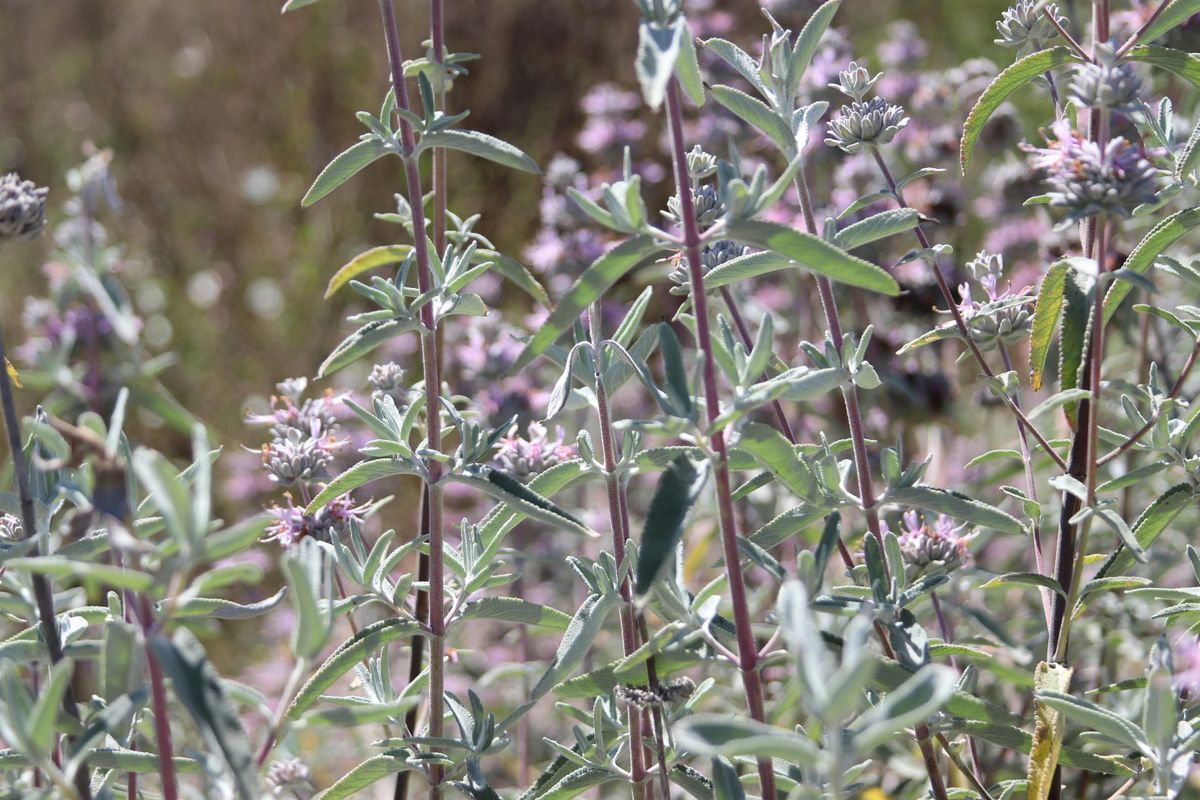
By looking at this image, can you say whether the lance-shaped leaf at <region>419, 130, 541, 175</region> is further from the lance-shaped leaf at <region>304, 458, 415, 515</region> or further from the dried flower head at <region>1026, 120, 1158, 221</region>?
the dried flower head at <region>1026, 120, 1158, 221</region>

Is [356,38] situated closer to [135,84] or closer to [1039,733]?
[135,84]

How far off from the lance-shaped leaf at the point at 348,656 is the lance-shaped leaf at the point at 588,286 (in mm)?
325

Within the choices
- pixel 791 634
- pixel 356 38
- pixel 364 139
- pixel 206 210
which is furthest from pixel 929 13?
pixel 791 634

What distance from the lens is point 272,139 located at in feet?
15.4

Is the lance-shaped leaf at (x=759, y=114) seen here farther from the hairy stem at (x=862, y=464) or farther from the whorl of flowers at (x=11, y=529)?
the whorl of flowers at (x=11, y=529)

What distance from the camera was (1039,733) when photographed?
910 millimetres

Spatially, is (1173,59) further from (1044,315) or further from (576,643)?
(576,643)

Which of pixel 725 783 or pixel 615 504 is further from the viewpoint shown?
pixel 615 504

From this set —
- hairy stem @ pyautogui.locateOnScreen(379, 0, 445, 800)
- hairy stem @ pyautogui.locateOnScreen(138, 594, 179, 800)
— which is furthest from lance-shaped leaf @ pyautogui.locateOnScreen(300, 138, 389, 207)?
hairy stem @ pyautogui.locateOnScreen(138, 594, 179, 800)

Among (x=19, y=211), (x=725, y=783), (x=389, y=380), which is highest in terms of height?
(x=19, y=211)

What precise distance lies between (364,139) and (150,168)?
4.40m

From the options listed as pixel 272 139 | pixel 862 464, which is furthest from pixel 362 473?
pixel 272 139

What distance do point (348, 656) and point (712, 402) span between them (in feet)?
1.32

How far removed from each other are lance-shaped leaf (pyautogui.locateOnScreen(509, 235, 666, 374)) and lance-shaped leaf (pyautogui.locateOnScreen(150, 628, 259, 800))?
0.27m
